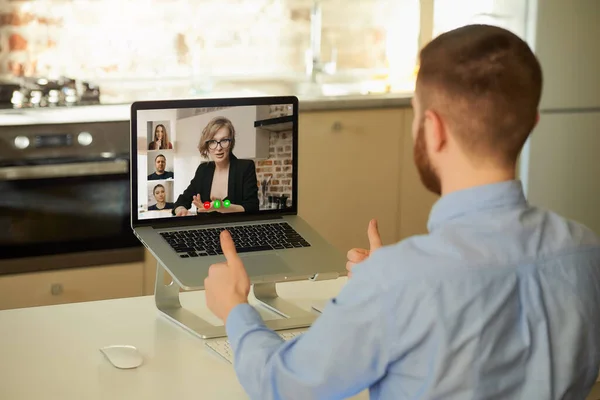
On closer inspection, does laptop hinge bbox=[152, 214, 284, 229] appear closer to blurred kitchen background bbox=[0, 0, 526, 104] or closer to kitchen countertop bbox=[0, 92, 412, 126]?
kitchen countertop bbox=[0, 92, 412, 126]

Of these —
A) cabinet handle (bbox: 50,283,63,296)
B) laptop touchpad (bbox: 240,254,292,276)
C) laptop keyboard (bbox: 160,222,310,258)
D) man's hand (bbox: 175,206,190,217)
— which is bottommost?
cabinet handle (bbox: 50,283,63,296)

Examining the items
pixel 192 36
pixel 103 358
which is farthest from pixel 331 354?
pixel 192 36

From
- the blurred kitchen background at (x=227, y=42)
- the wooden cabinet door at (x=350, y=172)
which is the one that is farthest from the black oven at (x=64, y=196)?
the wooden cabinet door at (x=350, y=172)

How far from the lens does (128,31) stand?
13.0 ft

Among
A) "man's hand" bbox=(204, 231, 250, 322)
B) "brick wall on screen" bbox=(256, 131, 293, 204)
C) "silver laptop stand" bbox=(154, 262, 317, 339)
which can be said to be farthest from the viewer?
"brick wall on screen" bbox=(256, 131, 293, 204)

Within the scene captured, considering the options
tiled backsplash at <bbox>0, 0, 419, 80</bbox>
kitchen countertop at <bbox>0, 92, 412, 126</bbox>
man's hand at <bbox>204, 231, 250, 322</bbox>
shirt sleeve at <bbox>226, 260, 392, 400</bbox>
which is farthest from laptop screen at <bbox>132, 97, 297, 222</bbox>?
tiled backsplash at <bbox>0, 0, 419, 80</bbox>

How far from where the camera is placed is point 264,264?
204cm

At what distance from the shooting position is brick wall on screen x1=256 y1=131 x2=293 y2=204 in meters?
2.14

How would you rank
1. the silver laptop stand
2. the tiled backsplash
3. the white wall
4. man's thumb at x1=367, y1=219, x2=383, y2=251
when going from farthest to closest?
the tiled backsplash → the white wall → the silver laptop stand → man's thumb at x1=367, y1=219, x2=383, y2=251

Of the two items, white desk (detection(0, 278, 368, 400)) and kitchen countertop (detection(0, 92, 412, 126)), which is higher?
kitchen countertop (detection(0, 92, 412, 126))

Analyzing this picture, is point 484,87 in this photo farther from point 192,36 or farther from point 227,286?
point 192,36

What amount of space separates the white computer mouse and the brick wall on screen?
1.75 feet

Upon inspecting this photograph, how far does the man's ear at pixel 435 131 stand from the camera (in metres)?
1.25

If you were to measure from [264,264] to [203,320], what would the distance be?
0.59 ft
